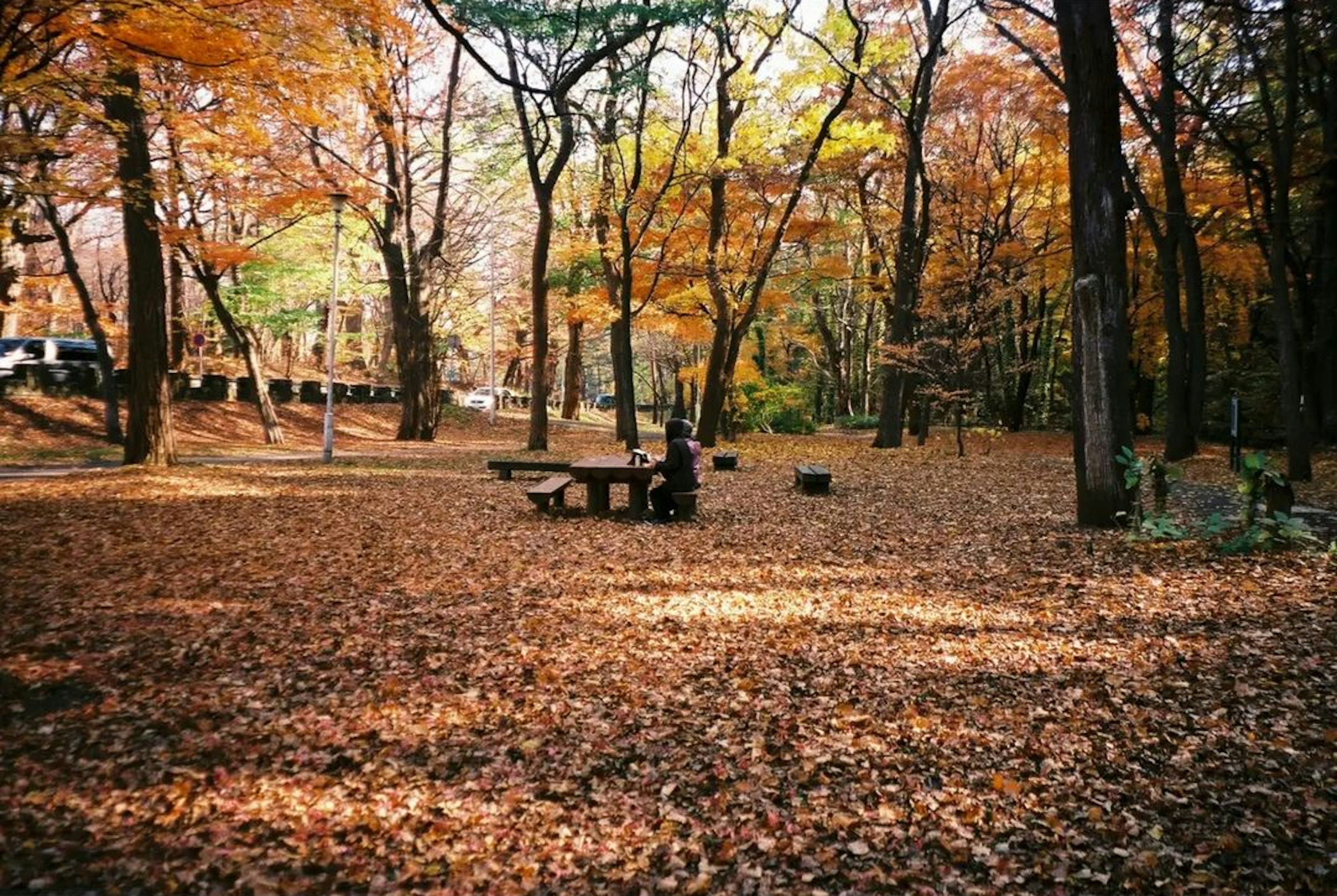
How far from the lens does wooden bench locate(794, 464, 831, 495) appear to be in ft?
38.1

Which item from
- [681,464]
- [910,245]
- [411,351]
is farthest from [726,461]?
[411,351]

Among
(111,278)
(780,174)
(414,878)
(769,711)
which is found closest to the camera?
(414,878)

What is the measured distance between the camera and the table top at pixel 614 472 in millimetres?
9492

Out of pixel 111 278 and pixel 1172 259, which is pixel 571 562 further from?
pixel 111 278

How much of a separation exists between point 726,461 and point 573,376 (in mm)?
18205

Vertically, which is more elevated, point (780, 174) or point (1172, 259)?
point (780, 174)

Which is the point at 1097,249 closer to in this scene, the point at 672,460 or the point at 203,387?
the point at 672,460

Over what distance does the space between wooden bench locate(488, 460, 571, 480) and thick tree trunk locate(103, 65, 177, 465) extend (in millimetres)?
4975

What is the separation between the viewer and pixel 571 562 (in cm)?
743

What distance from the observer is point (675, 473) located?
375 inches

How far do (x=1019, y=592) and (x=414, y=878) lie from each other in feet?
16.9

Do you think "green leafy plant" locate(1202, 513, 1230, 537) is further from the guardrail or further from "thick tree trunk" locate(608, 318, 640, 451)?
the guardrail

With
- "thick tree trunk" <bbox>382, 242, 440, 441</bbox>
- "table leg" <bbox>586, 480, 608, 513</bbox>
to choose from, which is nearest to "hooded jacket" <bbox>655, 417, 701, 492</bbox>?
"table leg" <bbox>586, 480, 608, 513</bbox>

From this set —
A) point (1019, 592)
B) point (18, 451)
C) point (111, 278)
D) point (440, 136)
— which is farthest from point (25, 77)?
point (111, 278)
